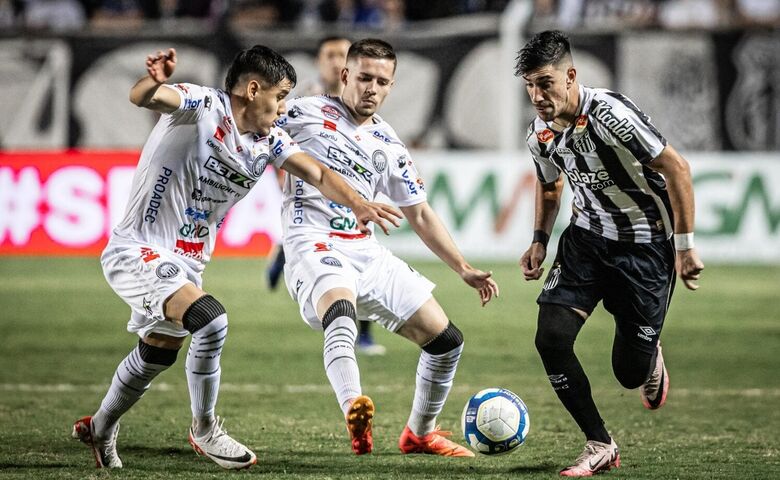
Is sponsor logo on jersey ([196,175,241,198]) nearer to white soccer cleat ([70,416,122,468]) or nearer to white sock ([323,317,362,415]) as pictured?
white sock ([323,317,362,415])

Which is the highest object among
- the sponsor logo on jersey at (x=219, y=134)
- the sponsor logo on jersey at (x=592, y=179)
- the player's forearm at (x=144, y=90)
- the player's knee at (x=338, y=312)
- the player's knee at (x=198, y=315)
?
the player's forearm at (x=144, y=90)

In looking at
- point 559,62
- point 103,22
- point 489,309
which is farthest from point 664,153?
point 103,22

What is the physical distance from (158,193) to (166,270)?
40cm

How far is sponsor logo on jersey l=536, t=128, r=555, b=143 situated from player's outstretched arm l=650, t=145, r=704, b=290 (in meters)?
0.58

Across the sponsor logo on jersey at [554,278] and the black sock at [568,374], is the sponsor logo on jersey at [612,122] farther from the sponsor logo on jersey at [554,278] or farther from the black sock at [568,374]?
the black sock at [568,374]

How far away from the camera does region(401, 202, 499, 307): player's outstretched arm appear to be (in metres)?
6.09

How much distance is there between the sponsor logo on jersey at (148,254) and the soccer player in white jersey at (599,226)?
6.29 feet

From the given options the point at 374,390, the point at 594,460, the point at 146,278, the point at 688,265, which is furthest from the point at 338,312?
the point at 374,390

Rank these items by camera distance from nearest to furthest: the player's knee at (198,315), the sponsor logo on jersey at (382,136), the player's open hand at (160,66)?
the player's open hand at (160,66) → the player's knee at (198,315) → the sponsor logo on jersey at (382,136)

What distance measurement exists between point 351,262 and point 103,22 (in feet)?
44.3

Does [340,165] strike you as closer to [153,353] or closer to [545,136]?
[545,136]

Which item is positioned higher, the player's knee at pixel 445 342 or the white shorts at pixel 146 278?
the white shorts at pixel 146 278

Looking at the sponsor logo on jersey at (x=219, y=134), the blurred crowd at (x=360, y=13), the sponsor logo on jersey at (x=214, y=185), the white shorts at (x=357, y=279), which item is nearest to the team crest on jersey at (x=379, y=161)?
the white shorts at (x=357, y=279)

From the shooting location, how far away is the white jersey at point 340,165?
6273 millimetres
